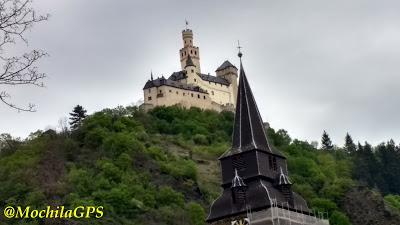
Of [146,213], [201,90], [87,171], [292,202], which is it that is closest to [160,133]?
[201,90]

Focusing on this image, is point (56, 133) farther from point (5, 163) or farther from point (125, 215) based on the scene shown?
point (125, 215)

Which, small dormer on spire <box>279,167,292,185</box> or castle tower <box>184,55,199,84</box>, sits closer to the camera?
small dormer on spire <box>279,167,292,185</box>

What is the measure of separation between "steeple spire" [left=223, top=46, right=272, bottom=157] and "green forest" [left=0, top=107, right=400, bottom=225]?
21791 millimetres

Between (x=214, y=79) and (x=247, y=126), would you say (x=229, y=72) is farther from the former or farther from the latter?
(x=247, y=126)

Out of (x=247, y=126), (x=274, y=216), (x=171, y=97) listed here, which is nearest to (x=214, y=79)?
(x=171, y=97)

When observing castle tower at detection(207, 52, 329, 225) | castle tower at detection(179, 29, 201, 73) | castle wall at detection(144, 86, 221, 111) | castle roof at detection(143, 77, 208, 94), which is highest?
castle tower at detection(179, 29, 201, 73)

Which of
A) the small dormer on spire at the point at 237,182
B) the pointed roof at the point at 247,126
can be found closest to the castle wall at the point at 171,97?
the pointed roof at the point at 247,126

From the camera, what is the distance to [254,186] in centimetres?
4384

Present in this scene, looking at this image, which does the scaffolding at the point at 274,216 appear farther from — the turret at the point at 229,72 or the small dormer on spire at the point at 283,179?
the turret at the point at 229,72

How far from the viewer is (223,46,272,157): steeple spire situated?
4578cm

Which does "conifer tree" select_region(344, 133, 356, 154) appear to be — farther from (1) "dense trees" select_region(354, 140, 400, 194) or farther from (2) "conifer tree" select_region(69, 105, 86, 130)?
(2) "conifer tree" select_region(69, 105, 86, 130)

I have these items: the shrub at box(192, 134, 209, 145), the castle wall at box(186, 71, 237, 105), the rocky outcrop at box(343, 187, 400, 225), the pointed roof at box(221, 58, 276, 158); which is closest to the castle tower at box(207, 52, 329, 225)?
the pointed roof at box(221, 58, 276, 158)

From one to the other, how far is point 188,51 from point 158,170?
3388 centimetres

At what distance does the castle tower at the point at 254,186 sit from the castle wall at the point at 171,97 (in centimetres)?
6072
